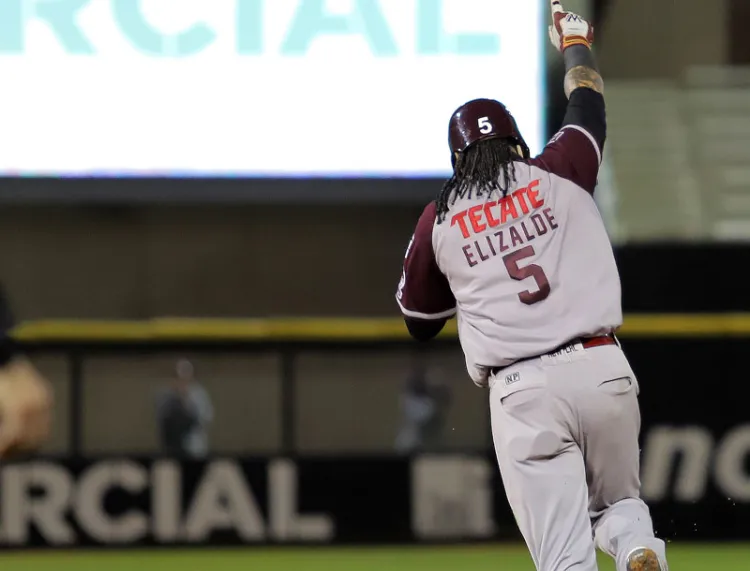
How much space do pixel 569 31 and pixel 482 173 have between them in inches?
30.8

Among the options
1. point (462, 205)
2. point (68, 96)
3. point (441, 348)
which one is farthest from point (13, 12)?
point (462, 205)

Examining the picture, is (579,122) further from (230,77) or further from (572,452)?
(230,77)

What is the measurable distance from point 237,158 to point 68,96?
4.60ft

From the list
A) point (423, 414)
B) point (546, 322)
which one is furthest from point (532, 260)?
point (423, 414)

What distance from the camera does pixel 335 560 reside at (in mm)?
8391

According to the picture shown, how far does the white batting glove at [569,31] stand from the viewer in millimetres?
4723

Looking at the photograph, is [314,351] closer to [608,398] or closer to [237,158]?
[237,158]

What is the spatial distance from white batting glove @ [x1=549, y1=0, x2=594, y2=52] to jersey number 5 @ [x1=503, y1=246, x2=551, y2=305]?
0.95 meters

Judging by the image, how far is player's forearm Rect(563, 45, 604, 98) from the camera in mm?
4512

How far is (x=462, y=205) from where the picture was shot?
4.27m

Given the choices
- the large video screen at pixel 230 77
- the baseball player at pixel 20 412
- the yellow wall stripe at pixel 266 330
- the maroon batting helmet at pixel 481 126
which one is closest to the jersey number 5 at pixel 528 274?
the maroon batting helmet at pixel 481 126

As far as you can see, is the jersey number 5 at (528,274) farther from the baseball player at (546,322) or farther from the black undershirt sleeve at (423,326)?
the black undershirt sleeve at (423,326)

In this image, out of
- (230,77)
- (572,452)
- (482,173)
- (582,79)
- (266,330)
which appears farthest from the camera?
(230,77)

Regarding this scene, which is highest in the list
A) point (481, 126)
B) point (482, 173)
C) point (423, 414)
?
point (481, 126)
